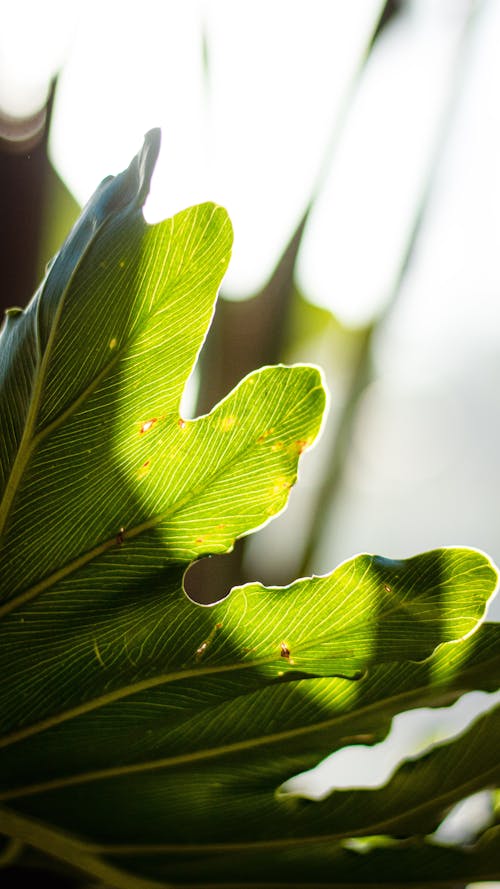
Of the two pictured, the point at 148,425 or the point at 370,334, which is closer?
the point at 148,425

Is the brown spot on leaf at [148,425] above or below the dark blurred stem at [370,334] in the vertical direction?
below

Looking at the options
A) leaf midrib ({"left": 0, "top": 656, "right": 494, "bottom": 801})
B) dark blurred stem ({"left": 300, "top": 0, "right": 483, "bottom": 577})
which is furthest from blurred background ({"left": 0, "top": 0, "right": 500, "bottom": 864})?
leaf midrib ({"left": 0, "top": 656, "right": 494, "bottom": 801})

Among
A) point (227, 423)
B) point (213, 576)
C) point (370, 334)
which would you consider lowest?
Answer: point (227, 423)

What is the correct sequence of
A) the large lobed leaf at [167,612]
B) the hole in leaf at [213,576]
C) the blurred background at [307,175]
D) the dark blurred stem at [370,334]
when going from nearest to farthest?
the large lobed leaf at [167,612] < the blurred background at [307,175] < the dark blurred stem at [370,334] < the hole in leaf at [213,576]

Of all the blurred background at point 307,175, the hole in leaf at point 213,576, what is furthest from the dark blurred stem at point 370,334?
the hole in leaf at point 213,576

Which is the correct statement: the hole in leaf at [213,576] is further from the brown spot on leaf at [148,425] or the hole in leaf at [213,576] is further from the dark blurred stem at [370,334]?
the brown spot on leaf at [148,425]

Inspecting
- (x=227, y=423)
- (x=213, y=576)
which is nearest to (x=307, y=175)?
(x=213, y=576)

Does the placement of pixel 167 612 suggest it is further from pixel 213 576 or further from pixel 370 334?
pixel 370 334

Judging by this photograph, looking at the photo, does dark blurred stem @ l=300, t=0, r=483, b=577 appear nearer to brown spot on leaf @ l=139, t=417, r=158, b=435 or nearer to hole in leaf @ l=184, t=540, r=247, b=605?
hole in leaf @ l=184, t=540, r=247, b=605
